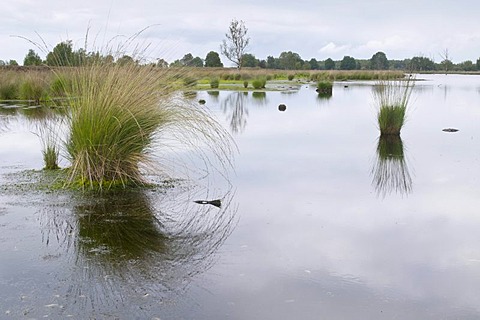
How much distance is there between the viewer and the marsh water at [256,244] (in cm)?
374

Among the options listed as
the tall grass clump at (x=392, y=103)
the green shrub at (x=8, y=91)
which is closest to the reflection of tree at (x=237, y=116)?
the tall grass clump at (x=392, y=103)

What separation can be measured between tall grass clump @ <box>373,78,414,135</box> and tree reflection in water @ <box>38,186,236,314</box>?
6.30 m

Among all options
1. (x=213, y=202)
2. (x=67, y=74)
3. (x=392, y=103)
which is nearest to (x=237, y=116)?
(x=392, y=103)

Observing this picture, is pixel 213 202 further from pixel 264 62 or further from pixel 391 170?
pixel 264 62

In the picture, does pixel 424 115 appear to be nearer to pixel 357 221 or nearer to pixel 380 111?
pixel 380 111

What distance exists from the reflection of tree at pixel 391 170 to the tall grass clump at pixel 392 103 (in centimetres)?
89

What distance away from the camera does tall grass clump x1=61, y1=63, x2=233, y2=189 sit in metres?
6.80

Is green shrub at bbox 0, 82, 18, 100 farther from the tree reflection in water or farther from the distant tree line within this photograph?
the tree reflection in water

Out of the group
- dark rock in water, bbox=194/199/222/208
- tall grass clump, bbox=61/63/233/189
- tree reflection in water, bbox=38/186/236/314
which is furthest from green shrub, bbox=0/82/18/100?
dark rock in water, bbox=194/199/222/208

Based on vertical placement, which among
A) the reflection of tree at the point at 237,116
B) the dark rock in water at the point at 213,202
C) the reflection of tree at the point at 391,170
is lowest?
the reflection of tree at the point at 391,170

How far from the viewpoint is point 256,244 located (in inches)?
197

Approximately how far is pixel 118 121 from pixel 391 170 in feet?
13.7

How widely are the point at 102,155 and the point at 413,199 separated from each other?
3.71 metres

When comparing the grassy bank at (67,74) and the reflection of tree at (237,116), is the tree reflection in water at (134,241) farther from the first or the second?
the reflection of tree at (237,116)
